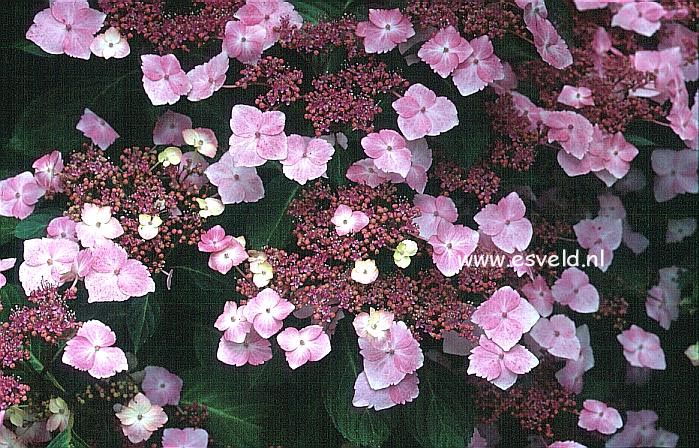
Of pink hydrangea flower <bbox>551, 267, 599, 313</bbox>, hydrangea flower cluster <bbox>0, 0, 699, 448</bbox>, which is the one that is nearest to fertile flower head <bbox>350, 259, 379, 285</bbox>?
hydrangea flower cluster <bbox>0, 0, 699, 448</bbox>

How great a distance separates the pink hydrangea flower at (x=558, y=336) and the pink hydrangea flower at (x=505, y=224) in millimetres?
141

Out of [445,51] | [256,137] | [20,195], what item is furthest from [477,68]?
[20,195]

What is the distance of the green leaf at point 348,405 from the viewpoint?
949mm

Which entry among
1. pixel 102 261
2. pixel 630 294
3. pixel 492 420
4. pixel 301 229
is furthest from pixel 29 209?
pixel 630 294

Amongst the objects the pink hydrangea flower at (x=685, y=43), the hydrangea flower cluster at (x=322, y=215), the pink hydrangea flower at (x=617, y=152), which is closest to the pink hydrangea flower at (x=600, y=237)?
the hydrangea flower cluster at (x=322, y=215)

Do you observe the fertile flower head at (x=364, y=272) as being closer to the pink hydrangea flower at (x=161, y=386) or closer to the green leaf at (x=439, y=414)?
the green leaf at (x=439, y=414)

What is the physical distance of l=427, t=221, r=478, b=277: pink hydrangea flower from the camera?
96cm

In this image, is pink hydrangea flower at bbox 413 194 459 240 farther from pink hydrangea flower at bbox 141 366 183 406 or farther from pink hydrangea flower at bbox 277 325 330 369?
pink hydrangea flower at bbox 141 366 183 406

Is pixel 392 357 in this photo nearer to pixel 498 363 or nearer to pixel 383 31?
pixel 498 363

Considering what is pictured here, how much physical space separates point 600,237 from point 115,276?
659 millimetres

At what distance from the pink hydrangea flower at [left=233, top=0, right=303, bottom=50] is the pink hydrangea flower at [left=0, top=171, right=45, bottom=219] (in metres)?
0.33

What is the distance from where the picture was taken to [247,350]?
0.94 m

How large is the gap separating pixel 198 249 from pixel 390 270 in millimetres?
227

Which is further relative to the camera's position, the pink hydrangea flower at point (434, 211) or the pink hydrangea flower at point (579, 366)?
the pink hydrangea flower at point (579, 366)
